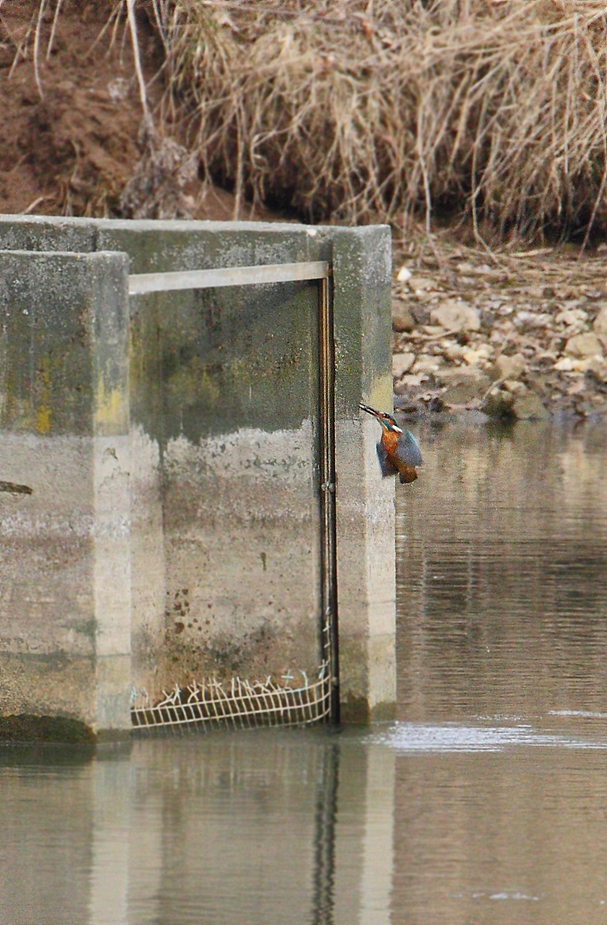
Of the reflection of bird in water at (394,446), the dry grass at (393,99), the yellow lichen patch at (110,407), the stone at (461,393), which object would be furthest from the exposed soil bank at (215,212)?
the yellow lichen patch at (110,407)

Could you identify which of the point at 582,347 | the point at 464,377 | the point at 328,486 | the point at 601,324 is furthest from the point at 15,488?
the point at 601,324

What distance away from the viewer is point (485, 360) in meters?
18.6

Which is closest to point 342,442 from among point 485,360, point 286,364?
point 286,364

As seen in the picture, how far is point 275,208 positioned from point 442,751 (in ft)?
44.6

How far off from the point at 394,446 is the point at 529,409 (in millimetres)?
10943

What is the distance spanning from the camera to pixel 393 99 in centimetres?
1997

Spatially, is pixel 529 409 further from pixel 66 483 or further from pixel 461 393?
pixel 66 483

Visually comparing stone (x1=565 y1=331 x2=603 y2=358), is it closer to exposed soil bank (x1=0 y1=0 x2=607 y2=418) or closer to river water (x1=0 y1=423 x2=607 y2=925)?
exposed soil bank (x1=0 y1=0 x2=607 y2=418)

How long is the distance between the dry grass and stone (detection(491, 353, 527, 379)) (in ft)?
7.03

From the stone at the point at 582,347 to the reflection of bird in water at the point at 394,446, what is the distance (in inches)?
456

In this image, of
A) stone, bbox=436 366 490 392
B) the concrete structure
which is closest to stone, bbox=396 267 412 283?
stone, bbox=436 366 490 392

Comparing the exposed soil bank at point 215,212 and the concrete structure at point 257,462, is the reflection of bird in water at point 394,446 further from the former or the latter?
the exposed soil bank at point 215,212

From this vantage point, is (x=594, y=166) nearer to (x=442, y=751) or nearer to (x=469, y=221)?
(x=469, y=221)

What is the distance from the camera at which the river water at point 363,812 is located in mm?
6098
